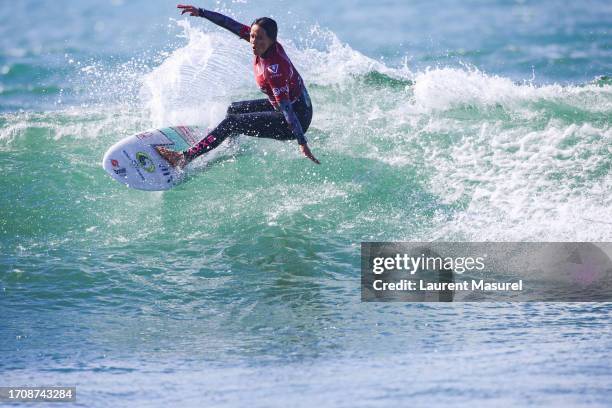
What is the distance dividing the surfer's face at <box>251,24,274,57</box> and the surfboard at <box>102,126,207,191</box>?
143 cm

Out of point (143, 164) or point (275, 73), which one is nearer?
point (275, 73)

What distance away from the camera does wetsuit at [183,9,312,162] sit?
7.59 metres

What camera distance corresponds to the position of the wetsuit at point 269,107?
7.59 meters

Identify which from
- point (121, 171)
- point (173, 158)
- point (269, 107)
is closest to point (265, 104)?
point (269, 107)

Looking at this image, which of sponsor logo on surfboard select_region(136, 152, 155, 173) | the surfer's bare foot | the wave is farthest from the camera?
the surfer's bare foot

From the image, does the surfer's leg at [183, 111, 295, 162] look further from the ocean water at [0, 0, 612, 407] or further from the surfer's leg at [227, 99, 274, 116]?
the ocean water at [0, 0, 612, 407]

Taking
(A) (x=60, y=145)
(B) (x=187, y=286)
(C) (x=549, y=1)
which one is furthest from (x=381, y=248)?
(C) (x=549, y=1)

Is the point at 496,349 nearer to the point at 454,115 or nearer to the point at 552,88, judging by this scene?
the point at 454,115

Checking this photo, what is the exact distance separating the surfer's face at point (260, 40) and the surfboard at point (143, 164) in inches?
56.3

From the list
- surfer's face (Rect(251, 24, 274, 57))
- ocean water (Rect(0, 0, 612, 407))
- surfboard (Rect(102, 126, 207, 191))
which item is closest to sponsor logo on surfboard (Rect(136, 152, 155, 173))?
surfboard (Rect(102, 126, 207, 191))

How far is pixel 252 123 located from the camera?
809 cm

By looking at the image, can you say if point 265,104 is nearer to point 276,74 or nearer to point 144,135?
point 276,74

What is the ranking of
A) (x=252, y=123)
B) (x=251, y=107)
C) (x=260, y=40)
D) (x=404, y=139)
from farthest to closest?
(x=404, y=139) → (x=251, y=107) → (x=252, y=123) → (x=260, y=40)

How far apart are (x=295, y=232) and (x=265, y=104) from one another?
4.21 feet
